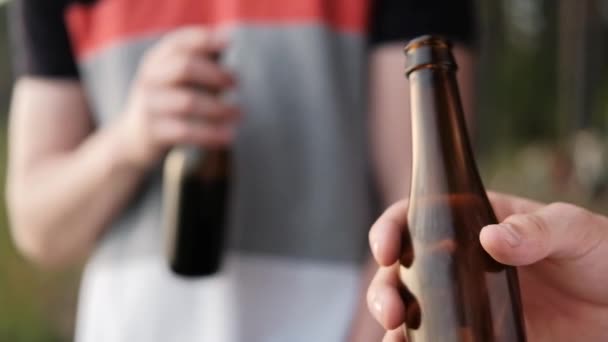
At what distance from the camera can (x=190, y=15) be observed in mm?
668

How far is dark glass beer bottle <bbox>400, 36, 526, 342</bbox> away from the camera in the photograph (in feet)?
1.21

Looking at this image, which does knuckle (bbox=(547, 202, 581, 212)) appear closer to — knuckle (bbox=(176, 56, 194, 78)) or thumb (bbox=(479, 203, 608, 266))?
thumb (bbox=(479, 203, 608, 266))

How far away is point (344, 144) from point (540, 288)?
0.28m

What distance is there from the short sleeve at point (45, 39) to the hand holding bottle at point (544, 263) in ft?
1.43

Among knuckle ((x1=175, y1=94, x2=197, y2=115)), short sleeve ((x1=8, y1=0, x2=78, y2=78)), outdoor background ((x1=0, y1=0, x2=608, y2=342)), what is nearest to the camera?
knuckle ((x1=175, y1=94, x2=197, y2=115))

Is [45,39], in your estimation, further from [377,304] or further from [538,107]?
[538,107]

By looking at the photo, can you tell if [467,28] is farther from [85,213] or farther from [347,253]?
[85,213]

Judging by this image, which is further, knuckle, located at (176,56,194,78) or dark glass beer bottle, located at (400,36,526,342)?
knuckle, located at (176,56,194,78)

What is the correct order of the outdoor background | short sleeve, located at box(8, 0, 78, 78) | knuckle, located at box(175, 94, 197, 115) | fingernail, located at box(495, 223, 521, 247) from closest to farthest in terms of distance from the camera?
fingernail, located at box(495, 223, 521, 247)
knuckle, located at box(175, 94, 197, 115)
short sleeve, located at box(8, 0, 78, 78)
the outdoor background

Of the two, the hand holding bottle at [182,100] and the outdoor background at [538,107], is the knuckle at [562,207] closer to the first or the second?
the hand holding bottle at [182,100]

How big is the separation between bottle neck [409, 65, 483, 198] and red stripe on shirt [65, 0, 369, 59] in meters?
0.27

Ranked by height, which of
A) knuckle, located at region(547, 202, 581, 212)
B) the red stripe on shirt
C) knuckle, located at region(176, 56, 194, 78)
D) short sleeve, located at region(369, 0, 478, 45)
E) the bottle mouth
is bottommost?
knuckle, located at region(547, 202, 581, 212)

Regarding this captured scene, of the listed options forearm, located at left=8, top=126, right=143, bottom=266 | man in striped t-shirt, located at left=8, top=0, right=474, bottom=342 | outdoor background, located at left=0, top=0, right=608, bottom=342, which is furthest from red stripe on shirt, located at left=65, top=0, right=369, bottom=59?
outdoor background, located at left=0, top=0, right=608, bottom=342

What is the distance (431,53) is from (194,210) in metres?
0.32
